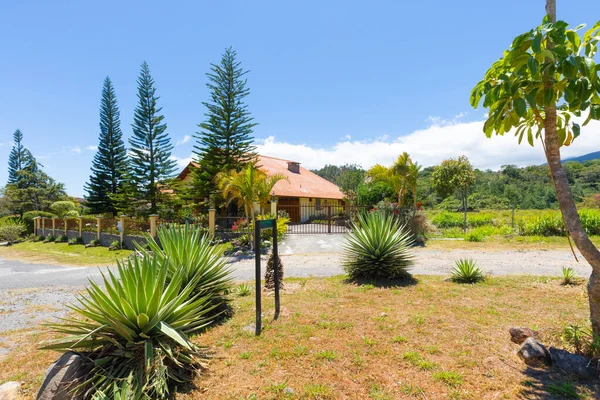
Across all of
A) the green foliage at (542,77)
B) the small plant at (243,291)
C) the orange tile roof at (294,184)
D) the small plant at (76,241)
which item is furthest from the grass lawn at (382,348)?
the small plant at (76,241)

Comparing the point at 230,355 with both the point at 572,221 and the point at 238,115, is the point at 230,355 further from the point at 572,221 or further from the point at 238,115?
the point at 238,115

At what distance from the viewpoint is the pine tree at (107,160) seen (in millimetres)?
22500

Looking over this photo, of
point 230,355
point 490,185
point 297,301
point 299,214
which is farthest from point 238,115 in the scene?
point 490,185

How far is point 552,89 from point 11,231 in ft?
103

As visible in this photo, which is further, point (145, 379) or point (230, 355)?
point (230, 355)

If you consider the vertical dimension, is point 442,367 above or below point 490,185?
below

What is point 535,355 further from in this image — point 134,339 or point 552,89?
point 134,339

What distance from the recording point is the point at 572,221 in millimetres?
2828

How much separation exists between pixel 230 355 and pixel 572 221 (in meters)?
3.58

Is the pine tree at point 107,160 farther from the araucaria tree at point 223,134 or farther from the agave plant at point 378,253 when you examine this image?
the agave plant at point 378,253

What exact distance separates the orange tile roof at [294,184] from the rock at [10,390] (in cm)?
1678

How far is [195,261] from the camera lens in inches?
163

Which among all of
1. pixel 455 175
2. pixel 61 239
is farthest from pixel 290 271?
pixel 61 239

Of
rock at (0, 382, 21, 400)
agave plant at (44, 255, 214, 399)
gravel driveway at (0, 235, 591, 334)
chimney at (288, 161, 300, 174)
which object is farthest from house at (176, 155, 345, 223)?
rock at (0, 382, 21, 400)
